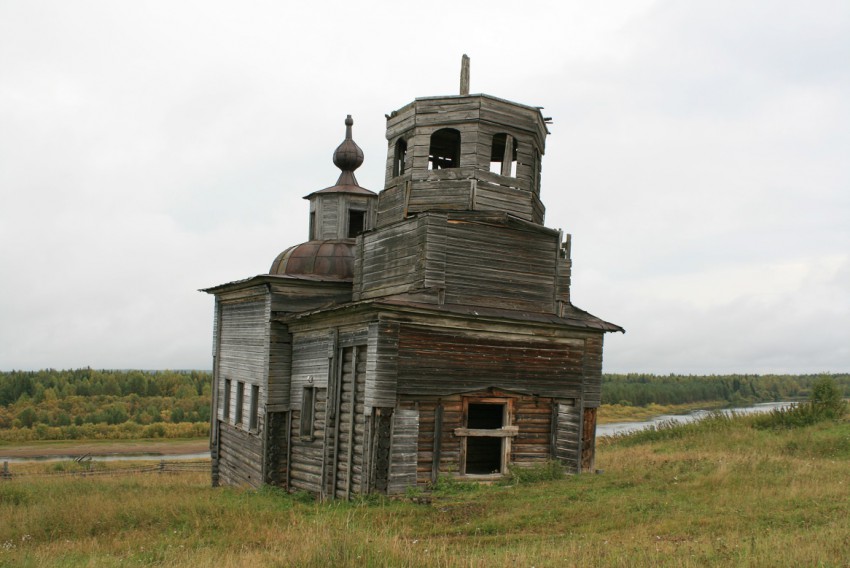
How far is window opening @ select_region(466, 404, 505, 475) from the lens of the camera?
2072cm

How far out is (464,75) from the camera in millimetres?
19438

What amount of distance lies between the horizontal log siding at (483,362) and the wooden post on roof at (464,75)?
6253mm

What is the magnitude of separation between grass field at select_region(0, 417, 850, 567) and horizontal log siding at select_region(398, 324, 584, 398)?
2.19 m

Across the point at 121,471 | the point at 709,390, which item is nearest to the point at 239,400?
the point at 121,471

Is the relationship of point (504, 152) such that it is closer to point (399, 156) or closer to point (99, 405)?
point (399, 156)

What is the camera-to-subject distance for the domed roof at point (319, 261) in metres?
22.3

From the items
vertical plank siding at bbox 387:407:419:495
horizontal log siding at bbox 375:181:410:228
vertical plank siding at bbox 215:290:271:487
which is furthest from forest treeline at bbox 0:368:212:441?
vertical plank siding at bbox 387:407:419:495

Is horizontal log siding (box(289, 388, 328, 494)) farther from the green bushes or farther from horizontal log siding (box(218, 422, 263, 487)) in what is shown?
the green bushes

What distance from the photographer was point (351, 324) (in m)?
17.5

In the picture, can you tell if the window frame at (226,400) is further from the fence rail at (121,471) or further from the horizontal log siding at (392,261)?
the fence rail at (121,471)

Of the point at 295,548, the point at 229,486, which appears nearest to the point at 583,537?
the point at 295,548

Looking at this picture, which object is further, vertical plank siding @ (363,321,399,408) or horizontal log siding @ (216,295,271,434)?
horizontal log siding @ (216,295,271,434)

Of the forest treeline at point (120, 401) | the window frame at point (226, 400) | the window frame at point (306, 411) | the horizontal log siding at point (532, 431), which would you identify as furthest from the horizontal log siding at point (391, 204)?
the forest treeline at point (120, 401)

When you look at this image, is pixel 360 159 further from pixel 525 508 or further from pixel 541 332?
pixel 525 508
